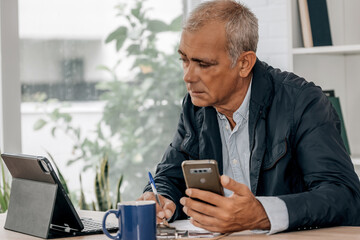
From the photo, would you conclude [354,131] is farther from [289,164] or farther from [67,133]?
[67,133]

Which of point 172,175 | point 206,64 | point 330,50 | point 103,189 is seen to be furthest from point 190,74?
point 103,189

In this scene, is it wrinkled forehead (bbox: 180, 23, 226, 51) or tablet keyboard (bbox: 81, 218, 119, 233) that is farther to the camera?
wrinkled forehead (bbox: 180, 23, 226, 51)

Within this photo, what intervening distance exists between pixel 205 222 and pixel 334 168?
1.55 feet

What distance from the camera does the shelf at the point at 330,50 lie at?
2.97 m

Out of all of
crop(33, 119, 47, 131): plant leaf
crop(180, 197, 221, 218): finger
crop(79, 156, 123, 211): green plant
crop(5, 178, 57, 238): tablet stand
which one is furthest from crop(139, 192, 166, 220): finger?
crop(33, 119, 47, 131): plant leaf

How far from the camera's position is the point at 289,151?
6.50 feet

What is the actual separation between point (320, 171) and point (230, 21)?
0.60m

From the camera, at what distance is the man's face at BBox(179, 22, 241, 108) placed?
6.57ft

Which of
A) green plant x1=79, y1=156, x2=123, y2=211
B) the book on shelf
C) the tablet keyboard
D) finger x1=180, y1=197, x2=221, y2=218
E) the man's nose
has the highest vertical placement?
the book on shelf

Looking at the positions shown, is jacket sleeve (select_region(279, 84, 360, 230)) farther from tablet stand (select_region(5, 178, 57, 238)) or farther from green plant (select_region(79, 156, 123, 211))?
green plant (select_region(79, 156, 123, 211))

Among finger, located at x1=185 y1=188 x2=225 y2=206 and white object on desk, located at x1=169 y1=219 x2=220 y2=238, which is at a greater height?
finger, located at x1=185 y1=188 x2=225 y2=206

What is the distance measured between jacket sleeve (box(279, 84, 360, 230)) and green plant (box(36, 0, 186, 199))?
1930mm

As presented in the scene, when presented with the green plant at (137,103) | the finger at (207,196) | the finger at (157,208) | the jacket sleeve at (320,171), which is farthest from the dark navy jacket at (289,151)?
the green plant at (137,103)

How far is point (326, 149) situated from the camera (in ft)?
6.07
